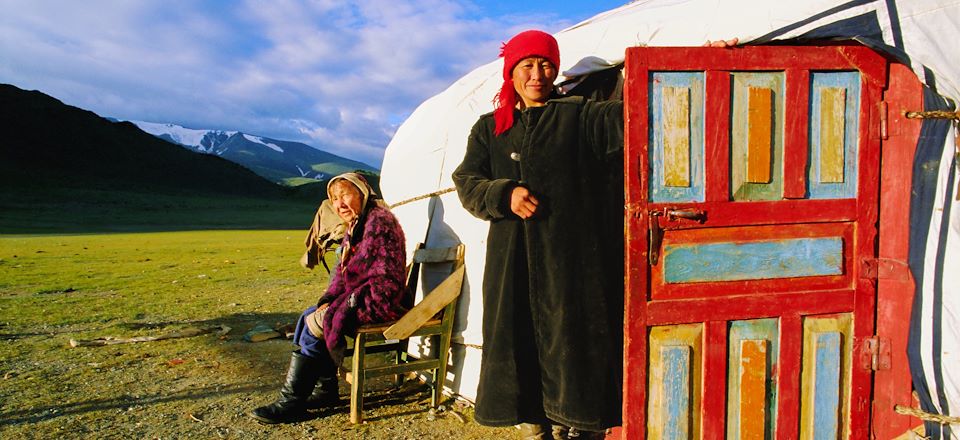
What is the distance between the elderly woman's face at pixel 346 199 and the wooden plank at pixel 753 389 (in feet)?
6.81

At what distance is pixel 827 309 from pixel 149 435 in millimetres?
3223

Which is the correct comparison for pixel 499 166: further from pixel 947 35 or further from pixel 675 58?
→ pixel 947 35

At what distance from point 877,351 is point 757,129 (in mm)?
1015

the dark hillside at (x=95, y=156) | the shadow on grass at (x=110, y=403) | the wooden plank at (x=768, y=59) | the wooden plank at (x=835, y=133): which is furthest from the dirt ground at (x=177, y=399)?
Result: the dark hillside at (x=95, y=156)

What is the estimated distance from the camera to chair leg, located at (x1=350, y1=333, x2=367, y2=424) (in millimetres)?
3596

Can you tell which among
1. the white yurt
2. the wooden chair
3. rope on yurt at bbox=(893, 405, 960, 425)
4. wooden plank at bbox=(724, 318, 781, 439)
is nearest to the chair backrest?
the wooden chair

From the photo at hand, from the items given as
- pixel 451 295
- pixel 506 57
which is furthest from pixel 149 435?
pixel 506 57

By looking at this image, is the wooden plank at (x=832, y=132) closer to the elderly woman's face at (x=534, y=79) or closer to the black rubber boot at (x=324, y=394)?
the elderly woman's face at (x=534, y=79)

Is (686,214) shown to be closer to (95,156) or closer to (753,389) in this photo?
(753,389)

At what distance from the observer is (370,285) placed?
3.57 metres

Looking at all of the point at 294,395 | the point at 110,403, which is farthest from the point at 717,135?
the point at 110,403

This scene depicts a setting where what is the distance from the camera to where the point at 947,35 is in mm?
2479

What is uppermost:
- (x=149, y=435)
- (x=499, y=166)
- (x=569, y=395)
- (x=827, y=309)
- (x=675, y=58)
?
(x=675, y=58)

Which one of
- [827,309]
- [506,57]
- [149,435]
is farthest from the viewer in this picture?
[149,435]
